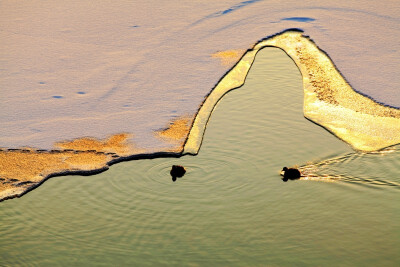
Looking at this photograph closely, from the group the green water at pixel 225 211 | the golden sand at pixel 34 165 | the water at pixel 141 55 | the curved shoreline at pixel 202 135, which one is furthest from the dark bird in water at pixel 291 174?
the golden sand at pixel 34 165

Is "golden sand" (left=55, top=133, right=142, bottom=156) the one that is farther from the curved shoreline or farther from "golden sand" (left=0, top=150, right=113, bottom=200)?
"golden sand" (left=0, top=150, right=113, bottom=200)

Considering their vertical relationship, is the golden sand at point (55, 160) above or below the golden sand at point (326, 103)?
below

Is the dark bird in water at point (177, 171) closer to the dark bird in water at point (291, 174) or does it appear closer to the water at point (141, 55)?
the water at point (141, 55)

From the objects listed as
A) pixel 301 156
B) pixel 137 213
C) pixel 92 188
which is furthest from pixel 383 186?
pixel 92 188

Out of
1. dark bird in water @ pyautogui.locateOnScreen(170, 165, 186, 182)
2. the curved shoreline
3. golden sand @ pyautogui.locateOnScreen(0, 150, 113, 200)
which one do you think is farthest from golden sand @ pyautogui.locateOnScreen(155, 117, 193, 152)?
golden sand @ pyautogui.locateOnScreen(0, 150, 113, 200)

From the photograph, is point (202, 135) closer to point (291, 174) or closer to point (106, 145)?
point (106, 145)

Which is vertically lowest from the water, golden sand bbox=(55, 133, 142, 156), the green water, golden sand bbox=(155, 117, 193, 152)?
the green water
